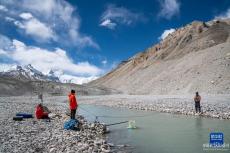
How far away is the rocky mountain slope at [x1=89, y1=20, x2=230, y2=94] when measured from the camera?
80562mm

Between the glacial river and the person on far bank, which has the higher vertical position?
the person on far bank

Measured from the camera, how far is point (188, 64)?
105 meters

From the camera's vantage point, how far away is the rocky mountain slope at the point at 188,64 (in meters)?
80.6

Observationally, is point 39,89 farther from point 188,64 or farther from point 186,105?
point 186,105

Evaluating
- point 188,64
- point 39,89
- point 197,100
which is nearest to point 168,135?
→ point 197,100

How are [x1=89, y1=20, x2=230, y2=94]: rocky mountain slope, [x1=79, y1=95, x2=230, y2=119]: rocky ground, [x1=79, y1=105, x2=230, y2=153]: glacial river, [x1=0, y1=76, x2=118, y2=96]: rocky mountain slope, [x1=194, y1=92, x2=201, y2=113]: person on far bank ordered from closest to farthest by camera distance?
1. [x1=79, y1=105, x2=230, y2=153]: glacial river
2. [x1=194, y1=92, x2=201, y2=113]: person on far bank
3. [x1=79, y1=95, x2=230, y2=119]: rocky ground
4. [x1=89, y1=20, x2=230, y2=94]: rocky mountain slope
5. [x1=0, y1=76, x2=118, y2=96]: rocky mountain slope

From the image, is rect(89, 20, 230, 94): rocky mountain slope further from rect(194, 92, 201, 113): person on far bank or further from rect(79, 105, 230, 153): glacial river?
rect(79, 105, 230, 153): glacial river

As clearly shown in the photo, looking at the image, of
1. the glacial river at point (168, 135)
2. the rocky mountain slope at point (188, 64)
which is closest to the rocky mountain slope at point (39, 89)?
the rocky mountain slope at point (188, 64)

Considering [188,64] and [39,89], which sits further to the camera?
[39,89]

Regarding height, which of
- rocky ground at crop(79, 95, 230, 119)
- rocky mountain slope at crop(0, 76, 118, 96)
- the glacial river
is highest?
rocky mountain slope at crop(0, 76, 118, 96)

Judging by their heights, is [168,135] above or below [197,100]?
below

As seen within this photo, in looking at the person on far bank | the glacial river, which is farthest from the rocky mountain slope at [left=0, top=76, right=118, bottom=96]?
the glacial river

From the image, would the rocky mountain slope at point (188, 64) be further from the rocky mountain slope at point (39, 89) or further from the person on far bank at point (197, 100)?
the person on far bank at point (197, 100)

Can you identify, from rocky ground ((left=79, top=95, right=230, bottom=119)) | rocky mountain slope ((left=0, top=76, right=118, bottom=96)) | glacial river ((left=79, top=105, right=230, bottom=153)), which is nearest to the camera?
glacial river ((left=79, top=105, right=230, bottom=153))
